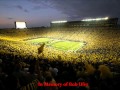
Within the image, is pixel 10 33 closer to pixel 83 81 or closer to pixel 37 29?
Result: pixel 37 29

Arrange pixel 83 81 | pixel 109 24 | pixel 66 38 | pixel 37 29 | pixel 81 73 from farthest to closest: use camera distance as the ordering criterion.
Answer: pixel 37 29 < pixel 109 24 < pixel 66 38 < pixel 81 73 < pixel 83 81

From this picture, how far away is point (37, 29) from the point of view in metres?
63.1

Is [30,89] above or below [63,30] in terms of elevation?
below

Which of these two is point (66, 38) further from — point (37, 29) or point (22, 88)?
point (22, 88)

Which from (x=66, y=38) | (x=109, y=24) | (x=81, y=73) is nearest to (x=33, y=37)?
(x=66, y=38)

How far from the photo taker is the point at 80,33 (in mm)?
50594

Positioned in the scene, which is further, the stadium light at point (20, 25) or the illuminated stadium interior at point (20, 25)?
the stadium light at point (20, 25)

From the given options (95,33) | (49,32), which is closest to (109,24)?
(95,33)

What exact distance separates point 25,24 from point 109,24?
3210 cm

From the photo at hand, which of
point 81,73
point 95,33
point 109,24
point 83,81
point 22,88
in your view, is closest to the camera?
point 22,88

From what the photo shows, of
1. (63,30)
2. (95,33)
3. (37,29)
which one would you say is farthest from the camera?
(37,29)

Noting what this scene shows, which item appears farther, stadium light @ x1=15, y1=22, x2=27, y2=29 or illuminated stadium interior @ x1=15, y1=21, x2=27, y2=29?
stadium light @ x1=15, y1=22, x2=27, y2=29

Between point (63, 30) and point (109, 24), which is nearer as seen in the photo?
point (109, 24)

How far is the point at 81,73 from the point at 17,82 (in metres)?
3.11
